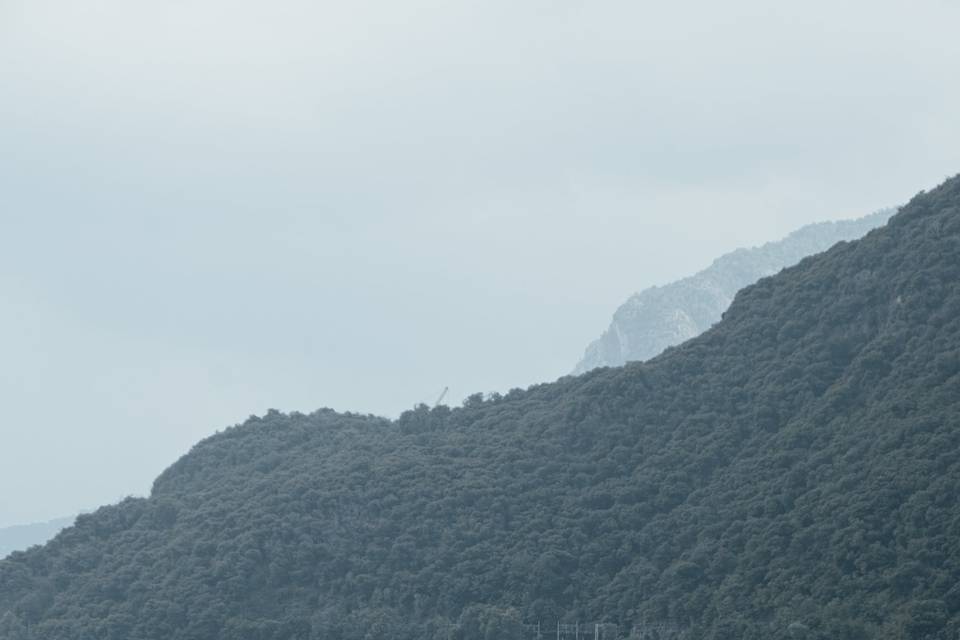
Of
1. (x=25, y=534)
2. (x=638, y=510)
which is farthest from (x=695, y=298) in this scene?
(x=638, y=510)

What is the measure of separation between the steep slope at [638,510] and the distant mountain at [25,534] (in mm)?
114985

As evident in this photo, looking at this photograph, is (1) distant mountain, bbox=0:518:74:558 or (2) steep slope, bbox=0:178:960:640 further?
(1) distant mountain, bbox=0:518:74:558

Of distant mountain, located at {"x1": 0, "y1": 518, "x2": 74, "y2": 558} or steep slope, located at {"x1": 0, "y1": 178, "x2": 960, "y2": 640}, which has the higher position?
distant mountain, located at {"x1": 0, "y1": 518, "x2": 74, "y2": 558}

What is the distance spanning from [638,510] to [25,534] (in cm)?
14317

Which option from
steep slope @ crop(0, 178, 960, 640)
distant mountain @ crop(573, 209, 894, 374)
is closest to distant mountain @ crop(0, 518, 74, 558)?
distant mountain @ crop(573, 209, 894, 374)

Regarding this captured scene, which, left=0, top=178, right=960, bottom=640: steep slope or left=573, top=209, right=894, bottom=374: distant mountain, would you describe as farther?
left=573, top=209, right=894, bottom=374: distant mountain

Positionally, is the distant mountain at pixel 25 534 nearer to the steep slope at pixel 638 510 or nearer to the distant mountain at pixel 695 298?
the distant mountain at pixel 695 298

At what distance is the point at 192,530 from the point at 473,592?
14644mm

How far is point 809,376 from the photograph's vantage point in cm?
5734

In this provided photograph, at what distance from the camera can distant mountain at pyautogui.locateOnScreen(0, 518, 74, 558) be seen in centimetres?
18038

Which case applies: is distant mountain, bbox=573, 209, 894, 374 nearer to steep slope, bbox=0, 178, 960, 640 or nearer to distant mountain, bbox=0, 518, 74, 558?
distant mountain, bbox=0, 518, 74, 558

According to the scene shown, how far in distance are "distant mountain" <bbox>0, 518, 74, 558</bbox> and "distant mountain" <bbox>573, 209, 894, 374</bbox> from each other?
63.6 m

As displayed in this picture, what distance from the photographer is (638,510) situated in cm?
5641

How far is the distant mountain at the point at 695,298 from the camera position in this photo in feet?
567
